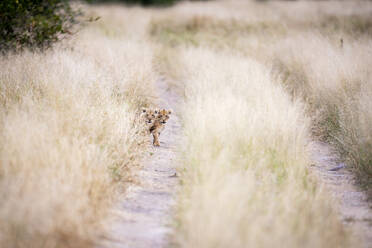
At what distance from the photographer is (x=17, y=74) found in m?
6.54

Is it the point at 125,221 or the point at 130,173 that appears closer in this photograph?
the point at 125,221

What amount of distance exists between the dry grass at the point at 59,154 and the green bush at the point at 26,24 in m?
2.14

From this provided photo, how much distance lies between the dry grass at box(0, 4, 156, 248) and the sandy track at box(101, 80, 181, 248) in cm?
16

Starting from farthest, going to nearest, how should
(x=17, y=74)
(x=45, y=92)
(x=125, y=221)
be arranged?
1. (x=17, y=74)
2. (x=45, y=92)
3. (x=125, y=221)

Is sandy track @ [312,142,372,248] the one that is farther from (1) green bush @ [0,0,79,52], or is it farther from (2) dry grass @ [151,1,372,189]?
(1) green bush @ [0,0,79,52]

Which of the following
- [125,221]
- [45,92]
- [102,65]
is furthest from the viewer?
[102,65]

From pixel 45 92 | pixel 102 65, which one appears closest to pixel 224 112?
pixel 45 92

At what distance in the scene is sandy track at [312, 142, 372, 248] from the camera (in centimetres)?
375

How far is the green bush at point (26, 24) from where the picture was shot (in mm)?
8953

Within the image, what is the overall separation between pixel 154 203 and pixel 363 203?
7.04ft

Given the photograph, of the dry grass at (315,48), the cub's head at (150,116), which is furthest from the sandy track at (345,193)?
the cub's head at (150,116)

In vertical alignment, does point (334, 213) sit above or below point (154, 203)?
above

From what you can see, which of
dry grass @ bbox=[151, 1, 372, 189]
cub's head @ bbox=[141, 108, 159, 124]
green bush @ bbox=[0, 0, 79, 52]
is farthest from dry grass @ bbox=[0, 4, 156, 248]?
dry grass @ bbox=[151, 1, 372, 189]

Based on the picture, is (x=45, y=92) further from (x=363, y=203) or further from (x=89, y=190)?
(x=363, y=203)
